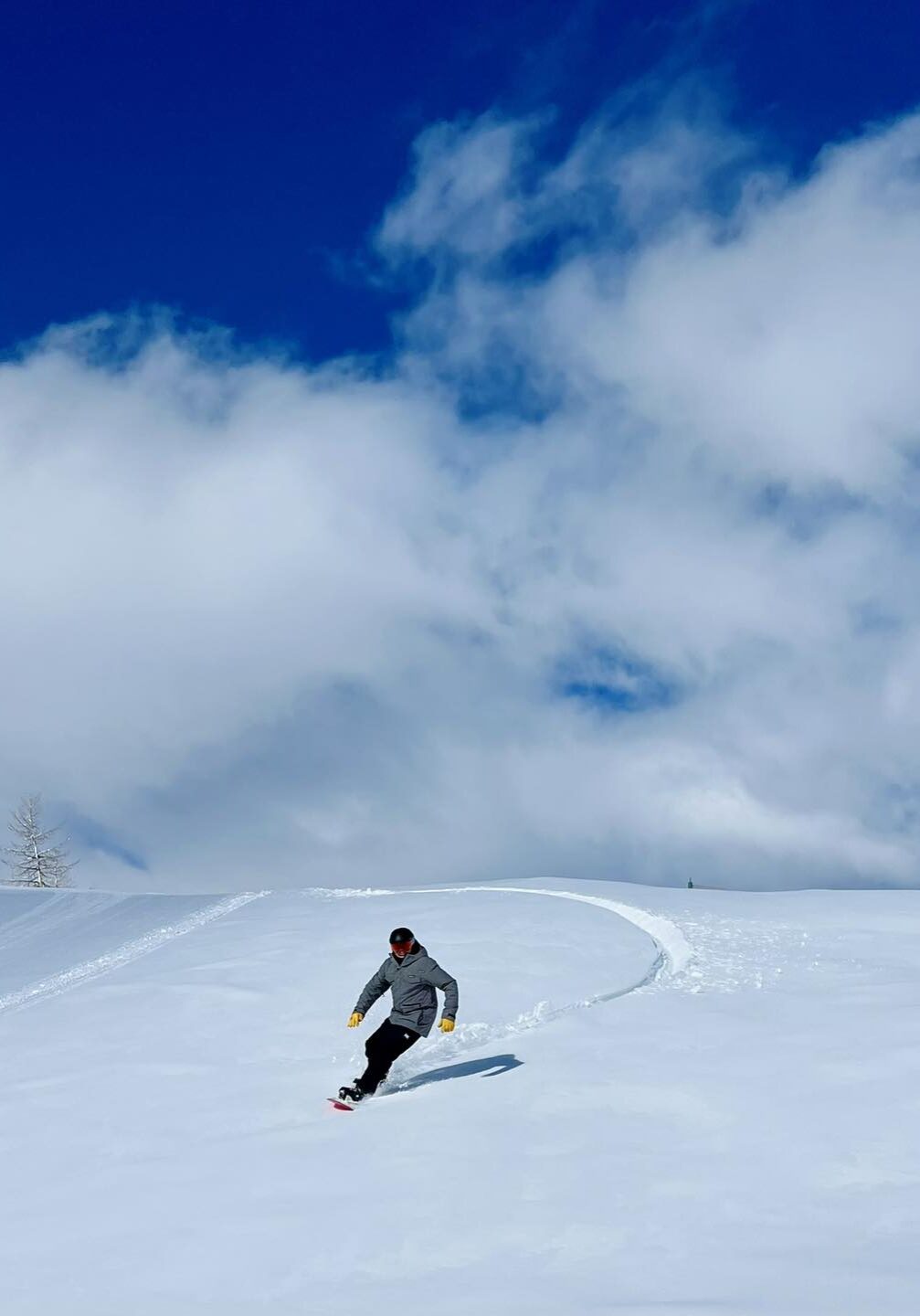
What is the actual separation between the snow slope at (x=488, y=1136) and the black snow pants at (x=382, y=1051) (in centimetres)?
51

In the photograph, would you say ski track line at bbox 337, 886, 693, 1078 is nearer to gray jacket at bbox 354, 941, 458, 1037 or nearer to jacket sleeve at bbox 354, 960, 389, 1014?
gray jacket at bbox 354, 941, 458, 1037

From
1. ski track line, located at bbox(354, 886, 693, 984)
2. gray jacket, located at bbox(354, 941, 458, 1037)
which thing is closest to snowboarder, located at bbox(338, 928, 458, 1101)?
gray jacket, located at bbox(354, 941, 458, 1037)

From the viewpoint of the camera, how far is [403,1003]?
11.9m

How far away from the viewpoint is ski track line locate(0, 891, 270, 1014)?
1819 cm

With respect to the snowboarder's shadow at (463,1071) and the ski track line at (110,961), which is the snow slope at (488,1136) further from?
the ski track line at (110,961)

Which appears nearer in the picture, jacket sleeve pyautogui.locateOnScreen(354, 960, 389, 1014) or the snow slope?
the snow slope

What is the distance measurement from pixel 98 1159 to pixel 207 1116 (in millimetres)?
1284

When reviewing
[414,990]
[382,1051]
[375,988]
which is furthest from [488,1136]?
[375,988]

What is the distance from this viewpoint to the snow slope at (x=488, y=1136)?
685cm

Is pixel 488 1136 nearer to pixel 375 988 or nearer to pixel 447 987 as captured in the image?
pixel 447 987

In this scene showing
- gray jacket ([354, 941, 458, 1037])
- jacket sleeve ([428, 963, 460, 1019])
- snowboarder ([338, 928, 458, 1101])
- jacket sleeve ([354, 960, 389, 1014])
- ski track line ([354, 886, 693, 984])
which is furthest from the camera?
ski track line ([354, 886, 693, 984])

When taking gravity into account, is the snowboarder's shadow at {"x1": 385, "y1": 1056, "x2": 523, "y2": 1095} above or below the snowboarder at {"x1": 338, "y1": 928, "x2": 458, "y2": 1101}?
below

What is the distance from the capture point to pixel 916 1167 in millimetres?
8078

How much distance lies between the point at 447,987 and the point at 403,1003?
1.66ft
